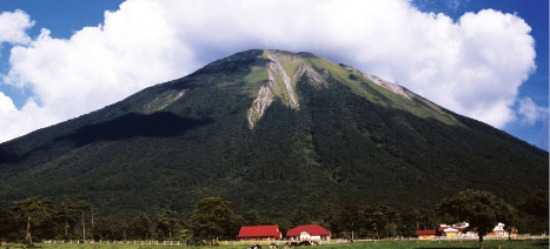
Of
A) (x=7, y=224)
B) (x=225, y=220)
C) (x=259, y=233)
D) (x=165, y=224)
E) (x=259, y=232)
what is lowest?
(x=259, y=233)

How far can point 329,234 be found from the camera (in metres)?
124

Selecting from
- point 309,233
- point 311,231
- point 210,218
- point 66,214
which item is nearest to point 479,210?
point 210,218

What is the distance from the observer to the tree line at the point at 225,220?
171 feet

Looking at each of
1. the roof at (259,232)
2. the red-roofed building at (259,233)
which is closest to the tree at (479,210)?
the red-roofed building at (259,233)

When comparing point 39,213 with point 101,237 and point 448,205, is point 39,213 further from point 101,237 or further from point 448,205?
point 448,205

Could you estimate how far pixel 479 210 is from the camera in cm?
5094

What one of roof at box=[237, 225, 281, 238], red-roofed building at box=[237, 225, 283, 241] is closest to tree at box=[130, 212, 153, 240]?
red-roofed building at box=[237, 225, 283, 241]

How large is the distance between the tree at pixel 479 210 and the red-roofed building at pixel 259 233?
67.3 meters

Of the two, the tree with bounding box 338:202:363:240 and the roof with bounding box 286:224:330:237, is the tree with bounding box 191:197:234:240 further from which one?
the tree with bounding box 338:202:363:240

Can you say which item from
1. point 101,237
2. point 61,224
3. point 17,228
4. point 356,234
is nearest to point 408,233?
point 356,234

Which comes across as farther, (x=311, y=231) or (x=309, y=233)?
(x=311, y=231)

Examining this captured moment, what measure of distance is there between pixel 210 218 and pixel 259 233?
22979 mm

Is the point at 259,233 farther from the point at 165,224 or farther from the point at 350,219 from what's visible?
the point at 350,219

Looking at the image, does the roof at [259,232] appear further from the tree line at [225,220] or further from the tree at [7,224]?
the tree at [7,224]
